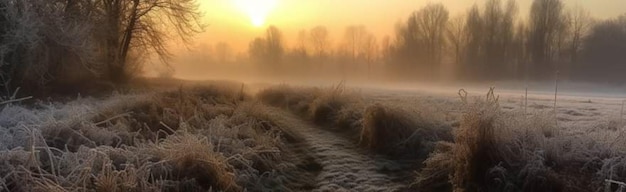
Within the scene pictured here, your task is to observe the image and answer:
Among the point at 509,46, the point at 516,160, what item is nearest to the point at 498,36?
the point at 509,46

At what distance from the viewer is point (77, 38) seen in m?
18.4

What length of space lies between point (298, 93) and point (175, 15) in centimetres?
1120

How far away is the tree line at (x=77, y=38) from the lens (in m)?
16.8

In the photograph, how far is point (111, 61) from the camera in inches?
1037

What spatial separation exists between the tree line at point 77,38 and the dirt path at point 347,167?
10.9m

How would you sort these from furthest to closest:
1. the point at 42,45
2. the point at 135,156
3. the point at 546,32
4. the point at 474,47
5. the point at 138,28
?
the point at 474,47 < the point at 546,32 < the point at 138,28 < the point at 42,45 < the point at 135,156

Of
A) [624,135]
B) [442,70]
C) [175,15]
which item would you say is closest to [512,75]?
[442,70]

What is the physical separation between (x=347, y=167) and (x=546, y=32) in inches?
2160

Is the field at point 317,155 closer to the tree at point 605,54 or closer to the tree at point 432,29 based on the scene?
the tree at point 605,54

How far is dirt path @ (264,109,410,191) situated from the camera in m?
7.66

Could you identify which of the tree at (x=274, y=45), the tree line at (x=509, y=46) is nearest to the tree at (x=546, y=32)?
the tree line at (x=509, y=46)

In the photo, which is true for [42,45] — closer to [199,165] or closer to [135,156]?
[135,156]

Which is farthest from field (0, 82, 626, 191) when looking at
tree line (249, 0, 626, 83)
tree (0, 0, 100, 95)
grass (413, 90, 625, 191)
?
tree line (249, 0, 626, 83)

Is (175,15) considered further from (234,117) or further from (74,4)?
(234,117)
